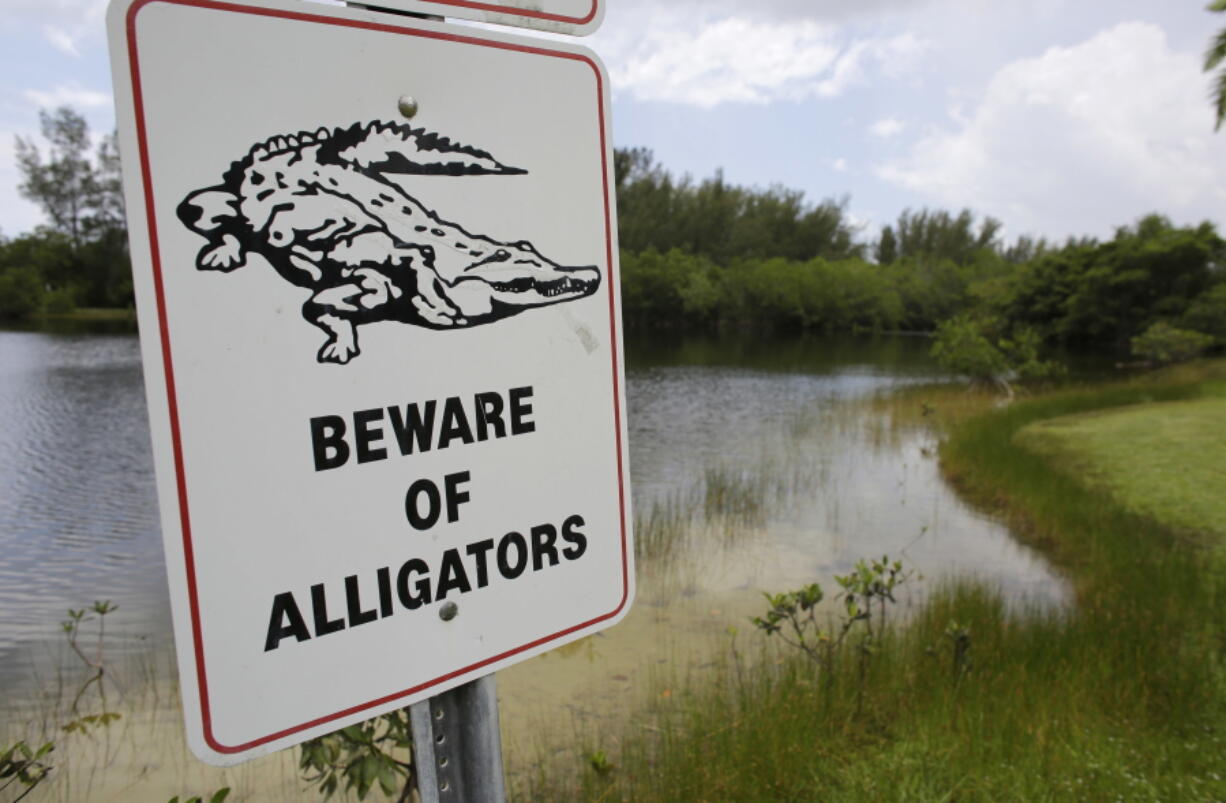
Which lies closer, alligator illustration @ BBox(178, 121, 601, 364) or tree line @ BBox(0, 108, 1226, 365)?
alligator illustration @ BBox(178, 121, 601, 364)

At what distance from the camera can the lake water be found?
519cm

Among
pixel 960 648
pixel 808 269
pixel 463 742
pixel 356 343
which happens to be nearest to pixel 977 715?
pixel 960 648

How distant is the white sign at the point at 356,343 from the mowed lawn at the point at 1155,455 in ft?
23.4

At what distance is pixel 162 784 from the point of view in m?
3.30

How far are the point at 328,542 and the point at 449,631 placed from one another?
7.3 inches

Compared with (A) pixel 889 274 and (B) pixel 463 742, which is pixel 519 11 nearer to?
(B) pixel 463 742

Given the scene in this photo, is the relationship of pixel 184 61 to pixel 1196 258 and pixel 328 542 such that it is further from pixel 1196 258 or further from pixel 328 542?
pixel 1196 258

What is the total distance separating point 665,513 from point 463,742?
7.23 meters

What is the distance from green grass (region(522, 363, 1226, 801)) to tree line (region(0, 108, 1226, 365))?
1714 centimetres

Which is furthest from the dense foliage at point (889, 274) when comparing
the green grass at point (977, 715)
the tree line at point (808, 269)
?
the green grass at point (977, 715)

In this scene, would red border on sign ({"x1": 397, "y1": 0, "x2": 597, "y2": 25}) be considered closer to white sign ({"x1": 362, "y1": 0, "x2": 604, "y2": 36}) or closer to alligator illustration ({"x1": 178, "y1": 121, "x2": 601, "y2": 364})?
white sign ({"x1": 362, "y1": 0, "x2": 604, "y2": 36})

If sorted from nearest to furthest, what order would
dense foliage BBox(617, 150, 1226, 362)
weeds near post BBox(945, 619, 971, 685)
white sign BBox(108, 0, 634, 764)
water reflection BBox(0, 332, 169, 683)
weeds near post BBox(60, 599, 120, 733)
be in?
1. white sign BBox(108, 0, 634, 764)
2. weeds near post BBox(945, 619, 971, 685)
3. weeds near post BBox(60, 599, 120, 733)
4. water reflection BBox(0, 332, 169, 683)
5. dense foliage BBox(617, 150, 1226, 362)

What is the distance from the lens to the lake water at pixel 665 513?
204 inches

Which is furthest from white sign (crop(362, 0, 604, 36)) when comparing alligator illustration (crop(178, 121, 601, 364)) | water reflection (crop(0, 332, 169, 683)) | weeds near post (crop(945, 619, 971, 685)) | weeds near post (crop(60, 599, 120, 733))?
water reflection (crop(0, 332, 169, 683))
